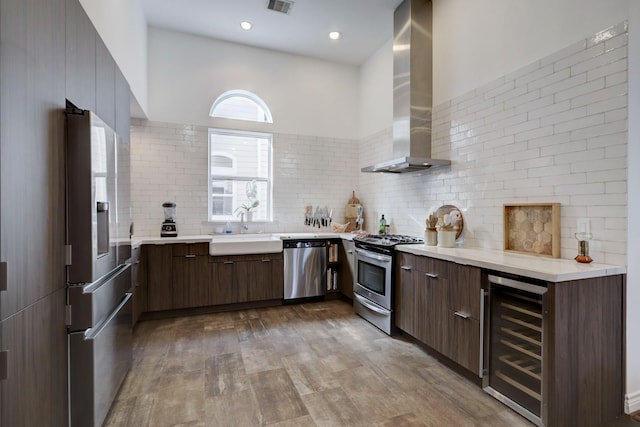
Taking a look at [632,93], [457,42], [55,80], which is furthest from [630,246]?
[55,80]

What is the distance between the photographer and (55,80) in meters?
1.41

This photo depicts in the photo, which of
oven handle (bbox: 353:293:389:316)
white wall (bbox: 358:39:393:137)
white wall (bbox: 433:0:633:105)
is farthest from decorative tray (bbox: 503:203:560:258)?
white wall (bbox: 358:39:393:137)

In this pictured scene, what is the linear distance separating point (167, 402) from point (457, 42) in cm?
400

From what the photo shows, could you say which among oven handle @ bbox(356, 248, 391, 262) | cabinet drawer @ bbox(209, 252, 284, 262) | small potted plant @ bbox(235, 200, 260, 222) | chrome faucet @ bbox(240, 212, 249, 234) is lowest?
cabinet drawer @ bbox(209, 252, 284, 262)

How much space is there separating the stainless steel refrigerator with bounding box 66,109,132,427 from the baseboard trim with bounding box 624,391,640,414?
303 cm

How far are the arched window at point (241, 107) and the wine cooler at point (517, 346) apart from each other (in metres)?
3.80

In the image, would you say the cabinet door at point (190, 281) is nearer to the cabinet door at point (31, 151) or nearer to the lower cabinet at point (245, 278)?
the lower cabinet at point (245, 278)

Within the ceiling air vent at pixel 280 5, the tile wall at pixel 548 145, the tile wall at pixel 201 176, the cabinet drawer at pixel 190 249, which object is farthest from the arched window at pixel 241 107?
the tile wall at pixel 548 145

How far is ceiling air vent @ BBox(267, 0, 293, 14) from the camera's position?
3.50 m

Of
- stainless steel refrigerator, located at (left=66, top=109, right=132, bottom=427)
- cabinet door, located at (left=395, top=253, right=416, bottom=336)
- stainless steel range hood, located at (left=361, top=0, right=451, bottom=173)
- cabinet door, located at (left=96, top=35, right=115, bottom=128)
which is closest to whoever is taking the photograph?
stainless steel refrigerator, located at (left=66, top=109, right=132, bottom=427)

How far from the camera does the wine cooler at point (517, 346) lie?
5.91 feet

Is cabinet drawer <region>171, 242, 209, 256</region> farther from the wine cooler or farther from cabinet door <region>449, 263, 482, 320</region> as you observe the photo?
the wine cooler

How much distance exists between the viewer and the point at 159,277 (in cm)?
353

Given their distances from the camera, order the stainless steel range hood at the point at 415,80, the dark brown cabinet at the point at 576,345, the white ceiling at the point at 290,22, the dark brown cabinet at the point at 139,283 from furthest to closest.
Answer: the white ceiling at the point at 290,22 → the stainless steel range hood at the point at 415,80 → the dark brown cabinet at the point at 139,283 → the dark brown cabinet at the point at 576,345
